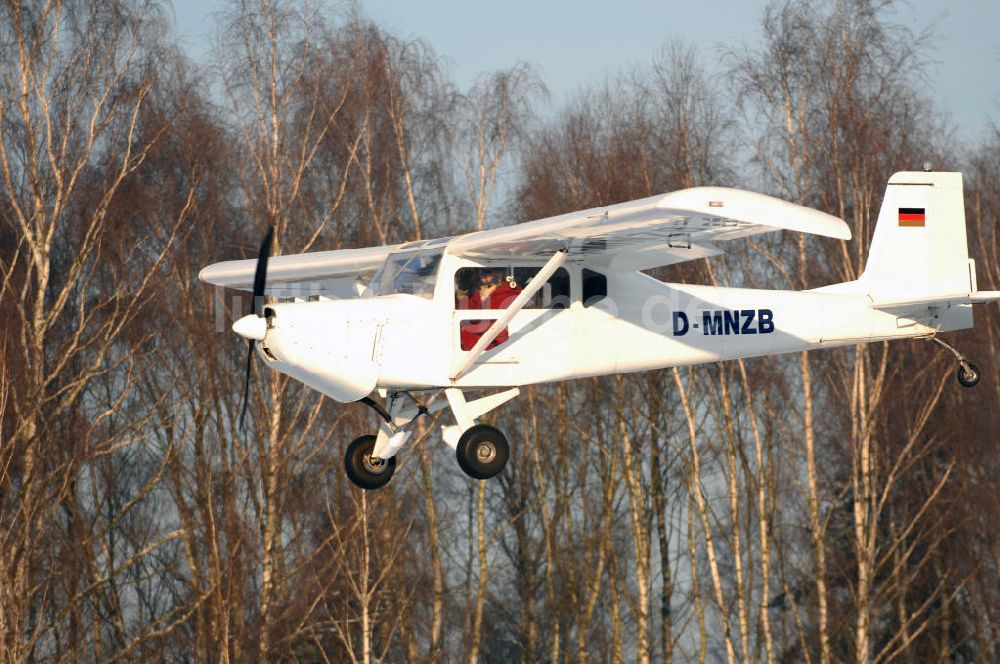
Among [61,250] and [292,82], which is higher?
[292,82]

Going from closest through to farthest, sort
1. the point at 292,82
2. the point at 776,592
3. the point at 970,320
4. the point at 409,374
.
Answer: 1. the point at 409,374
2. the point at 970,320
3. the point at 292,82
4. the point at 776,592

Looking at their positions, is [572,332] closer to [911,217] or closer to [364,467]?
[364,467]

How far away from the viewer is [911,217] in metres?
16.4

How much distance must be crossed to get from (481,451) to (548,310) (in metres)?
1.52

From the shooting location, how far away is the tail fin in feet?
51.9

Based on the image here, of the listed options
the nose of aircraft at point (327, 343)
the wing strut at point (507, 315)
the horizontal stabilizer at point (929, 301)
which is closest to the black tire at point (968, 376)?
the horizontal stabilizer at point (929, 301)

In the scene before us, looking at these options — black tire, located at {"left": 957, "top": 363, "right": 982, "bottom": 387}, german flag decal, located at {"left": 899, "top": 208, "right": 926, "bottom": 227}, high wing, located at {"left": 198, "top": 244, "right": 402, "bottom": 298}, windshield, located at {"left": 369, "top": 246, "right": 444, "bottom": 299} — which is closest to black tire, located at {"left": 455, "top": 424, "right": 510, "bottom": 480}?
windshield, located at {"left": 369, "top": 246, "right": 444, "bottom": 299}

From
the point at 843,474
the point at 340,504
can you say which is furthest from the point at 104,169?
the point at 843,474

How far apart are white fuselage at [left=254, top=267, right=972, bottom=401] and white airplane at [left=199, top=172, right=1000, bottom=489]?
1 cm

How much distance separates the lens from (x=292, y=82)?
25.7m

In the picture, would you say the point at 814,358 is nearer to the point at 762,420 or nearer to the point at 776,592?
the point at 762,420

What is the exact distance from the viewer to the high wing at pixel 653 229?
35.4 ft

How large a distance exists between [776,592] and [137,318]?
17174mm

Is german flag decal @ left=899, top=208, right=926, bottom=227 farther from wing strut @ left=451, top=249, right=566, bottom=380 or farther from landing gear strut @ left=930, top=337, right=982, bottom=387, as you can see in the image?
wing strut @ left=451, top=249, right=566, bottom=380
